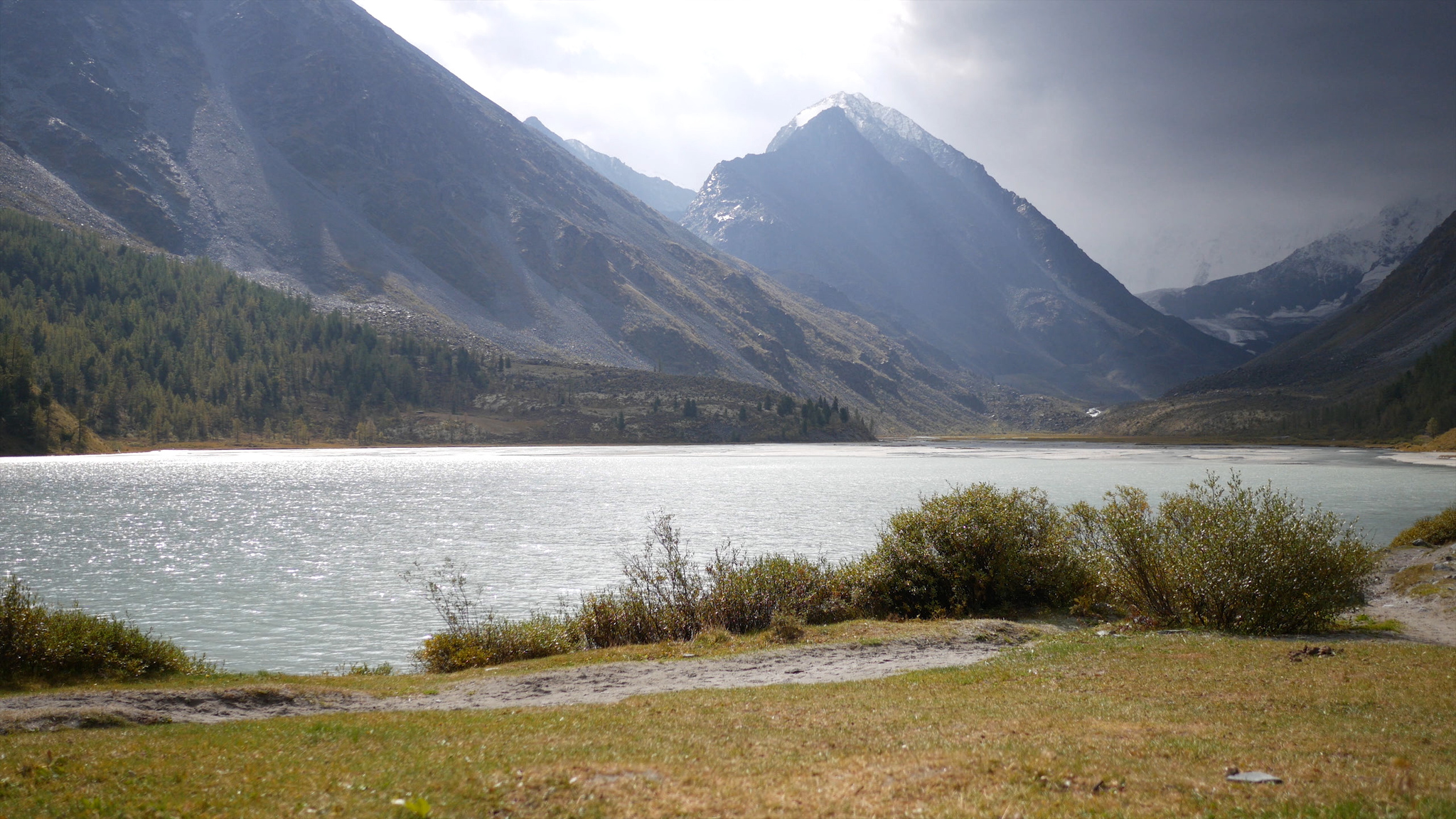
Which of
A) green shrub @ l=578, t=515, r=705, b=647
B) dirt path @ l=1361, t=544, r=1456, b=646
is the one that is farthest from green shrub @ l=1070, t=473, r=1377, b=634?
green shrub @ l=578, t=515, r=705, b=647

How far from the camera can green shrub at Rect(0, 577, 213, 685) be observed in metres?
20.9

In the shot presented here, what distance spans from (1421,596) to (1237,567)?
1224 cm

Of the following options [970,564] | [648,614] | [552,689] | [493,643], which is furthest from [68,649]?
[970,564]

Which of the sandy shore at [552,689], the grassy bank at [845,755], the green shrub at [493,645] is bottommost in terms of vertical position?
the green shrub at [493,645]

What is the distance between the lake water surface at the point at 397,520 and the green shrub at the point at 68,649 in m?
5.82

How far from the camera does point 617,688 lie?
828 inches

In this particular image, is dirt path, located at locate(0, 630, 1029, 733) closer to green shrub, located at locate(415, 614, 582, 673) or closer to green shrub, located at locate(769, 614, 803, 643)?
green shrub, located at locate(769, 614, 803, 643)

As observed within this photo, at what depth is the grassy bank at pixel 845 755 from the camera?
10.3m

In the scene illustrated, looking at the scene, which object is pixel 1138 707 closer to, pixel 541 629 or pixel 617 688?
pixel 617 688

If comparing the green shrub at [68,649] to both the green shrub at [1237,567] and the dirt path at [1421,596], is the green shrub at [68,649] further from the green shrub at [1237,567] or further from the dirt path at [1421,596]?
the dirt path at [1421,596]

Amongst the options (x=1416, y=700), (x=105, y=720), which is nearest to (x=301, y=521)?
(x=105, y=720)

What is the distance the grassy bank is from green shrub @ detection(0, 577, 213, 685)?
26.2ft

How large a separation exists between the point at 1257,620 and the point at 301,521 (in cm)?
6899

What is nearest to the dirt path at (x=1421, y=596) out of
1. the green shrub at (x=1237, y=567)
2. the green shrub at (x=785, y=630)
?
the green shrub at (x=1237, y=567)
